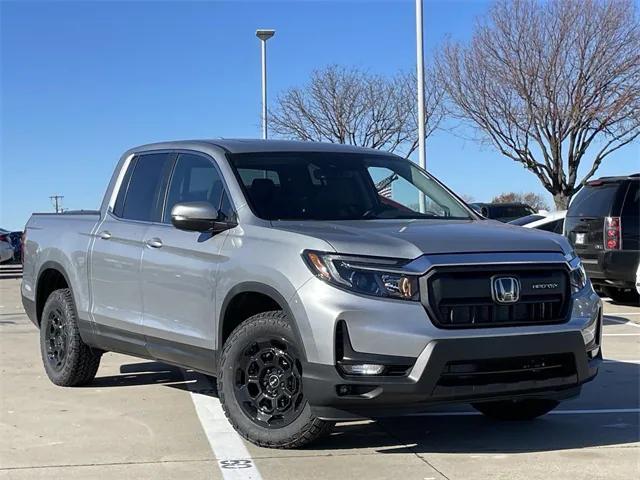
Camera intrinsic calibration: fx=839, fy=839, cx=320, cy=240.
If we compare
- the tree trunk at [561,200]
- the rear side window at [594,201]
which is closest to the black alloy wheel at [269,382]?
the rear side window at [594,201]

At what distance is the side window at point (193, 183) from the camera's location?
5.82 meters

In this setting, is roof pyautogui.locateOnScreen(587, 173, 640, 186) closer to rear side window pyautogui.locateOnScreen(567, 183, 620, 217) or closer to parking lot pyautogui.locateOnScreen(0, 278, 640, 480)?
rear side window pyautogui.locateOnScreen(567, 183, 620, 217)

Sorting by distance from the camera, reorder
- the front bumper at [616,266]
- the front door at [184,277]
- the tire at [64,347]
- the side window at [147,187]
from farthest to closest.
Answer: the front bumper at [616,266], the tire at [64,347], the side window at [147,187], the front door at [184,277]

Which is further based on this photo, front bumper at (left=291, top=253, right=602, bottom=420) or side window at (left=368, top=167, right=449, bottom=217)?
side window at (left=368, top=167, right=449, bottom=217)

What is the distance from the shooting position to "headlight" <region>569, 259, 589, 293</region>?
5000 mm

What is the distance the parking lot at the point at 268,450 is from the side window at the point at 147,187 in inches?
58.5

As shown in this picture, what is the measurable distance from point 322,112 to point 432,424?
2428 cm

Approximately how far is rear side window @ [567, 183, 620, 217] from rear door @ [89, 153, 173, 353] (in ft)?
25.9

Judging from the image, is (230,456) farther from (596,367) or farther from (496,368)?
(596,367)

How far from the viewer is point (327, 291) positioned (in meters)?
4.54

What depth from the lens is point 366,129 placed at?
28.9m

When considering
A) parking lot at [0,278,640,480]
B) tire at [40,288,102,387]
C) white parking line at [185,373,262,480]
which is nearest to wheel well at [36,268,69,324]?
tire at [40,288,102,387]

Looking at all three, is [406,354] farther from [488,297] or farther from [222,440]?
[222,440]

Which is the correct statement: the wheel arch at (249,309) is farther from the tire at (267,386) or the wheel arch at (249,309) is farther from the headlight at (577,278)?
the headlight at (577,278)
